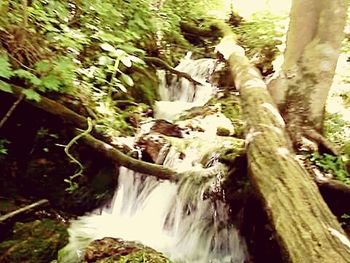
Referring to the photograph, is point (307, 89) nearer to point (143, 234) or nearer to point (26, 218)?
point (143, 234)

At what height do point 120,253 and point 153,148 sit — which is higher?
point 153,148

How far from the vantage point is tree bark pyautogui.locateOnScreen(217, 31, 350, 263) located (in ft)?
7.57

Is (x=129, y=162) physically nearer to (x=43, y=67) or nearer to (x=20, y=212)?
(x=20, y=212)

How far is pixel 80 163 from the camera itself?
4.23 meters

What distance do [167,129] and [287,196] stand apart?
276 centimetres

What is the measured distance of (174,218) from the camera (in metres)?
4.30

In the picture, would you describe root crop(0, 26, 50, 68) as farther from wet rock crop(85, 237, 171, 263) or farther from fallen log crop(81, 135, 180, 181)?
wet rock crop(85, 237, 171, 263)

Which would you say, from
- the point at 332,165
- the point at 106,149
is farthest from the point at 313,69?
the point at 106,149

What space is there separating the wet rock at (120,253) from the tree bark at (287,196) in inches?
34.1

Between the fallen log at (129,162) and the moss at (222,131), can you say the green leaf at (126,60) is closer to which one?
the fallen log at (129,162)

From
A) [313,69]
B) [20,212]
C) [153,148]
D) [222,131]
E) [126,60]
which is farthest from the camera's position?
[222,131]

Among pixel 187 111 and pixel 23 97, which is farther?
pixel 187 111

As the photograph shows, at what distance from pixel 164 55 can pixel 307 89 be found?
429 centimetres

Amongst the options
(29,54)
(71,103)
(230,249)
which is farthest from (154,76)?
(230,249)
